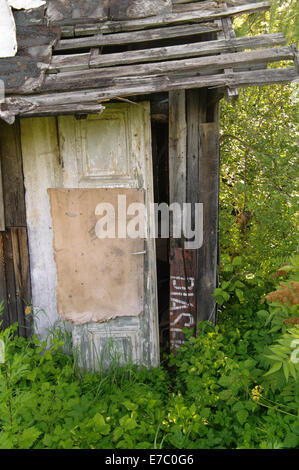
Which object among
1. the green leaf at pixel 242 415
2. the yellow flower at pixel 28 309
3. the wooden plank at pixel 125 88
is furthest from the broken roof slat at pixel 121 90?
the green leaf at pixel 242 415

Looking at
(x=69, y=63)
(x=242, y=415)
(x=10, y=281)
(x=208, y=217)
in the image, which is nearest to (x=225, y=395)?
(x=242, y=415)

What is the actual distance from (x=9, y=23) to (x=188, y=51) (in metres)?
1.79

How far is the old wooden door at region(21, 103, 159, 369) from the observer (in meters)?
3.64

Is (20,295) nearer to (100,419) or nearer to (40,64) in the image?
(100,419)

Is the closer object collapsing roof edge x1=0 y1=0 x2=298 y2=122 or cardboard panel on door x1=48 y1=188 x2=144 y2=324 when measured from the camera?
collapsing roof edge x1=0 y1=0 x2=298 y2=122

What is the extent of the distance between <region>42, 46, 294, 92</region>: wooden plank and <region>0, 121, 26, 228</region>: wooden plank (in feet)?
3.33

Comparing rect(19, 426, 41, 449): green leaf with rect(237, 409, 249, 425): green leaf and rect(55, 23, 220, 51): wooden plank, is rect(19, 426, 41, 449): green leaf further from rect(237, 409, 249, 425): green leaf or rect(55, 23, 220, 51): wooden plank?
rect(55, 23, 220, 51): wooden plank

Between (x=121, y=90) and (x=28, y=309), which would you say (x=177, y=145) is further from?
(x=28, y=309)

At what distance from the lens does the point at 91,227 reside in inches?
148

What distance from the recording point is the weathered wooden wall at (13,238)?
388cm

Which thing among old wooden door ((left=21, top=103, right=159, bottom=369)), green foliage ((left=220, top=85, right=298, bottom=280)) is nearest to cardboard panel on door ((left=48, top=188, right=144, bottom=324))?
old wooden door ((left=21, top=103, right=159, bottom=369))

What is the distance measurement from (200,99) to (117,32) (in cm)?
103

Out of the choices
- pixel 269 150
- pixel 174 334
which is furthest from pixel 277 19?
pixel 174 334

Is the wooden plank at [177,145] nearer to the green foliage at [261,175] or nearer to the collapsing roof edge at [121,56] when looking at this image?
the collapsing roof edge at [121,56]
